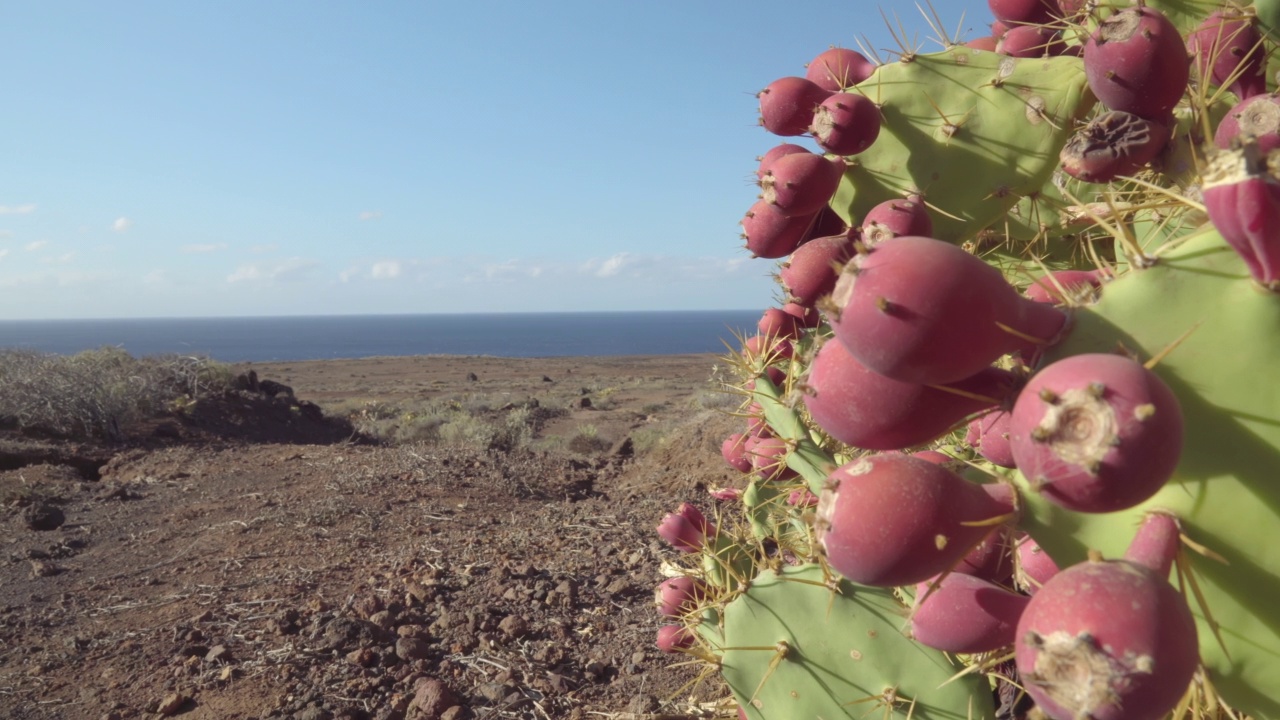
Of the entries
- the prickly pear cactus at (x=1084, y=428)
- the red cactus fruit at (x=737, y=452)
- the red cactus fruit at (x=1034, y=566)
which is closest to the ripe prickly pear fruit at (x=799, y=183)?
the prickly pear cactus at (x=1084, y=428)

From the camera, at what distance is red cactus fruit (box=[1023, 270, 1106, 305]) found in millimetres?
1030

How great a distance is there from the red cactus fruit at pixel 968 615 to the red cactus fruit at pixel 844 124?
3.16 ft

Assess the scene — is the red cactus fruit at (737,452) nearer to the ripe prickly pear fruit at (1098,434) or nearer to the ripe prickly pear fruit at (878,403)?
the ripe prickly pear fruit at (878,403)

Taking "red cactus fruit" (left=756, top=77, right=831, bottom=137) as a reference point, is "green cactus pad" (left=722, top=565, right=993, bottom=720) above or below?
below

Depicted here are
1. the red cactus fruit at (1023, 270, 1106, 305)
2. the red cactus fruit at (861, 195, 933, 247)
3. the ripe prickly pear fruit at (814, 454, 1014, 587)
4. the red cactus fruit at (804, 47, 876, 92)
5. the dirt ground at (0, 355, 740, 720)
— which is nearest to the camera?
the ripe prickly pear fruit at (814, 454, 1014, 587)

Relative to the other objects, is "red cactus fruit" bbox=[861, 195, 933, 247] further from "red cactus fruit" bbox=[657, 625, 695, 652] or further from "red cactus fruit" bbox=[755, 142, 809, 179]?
"red cactus fruit" bbox=[657, 625, 695, 652]

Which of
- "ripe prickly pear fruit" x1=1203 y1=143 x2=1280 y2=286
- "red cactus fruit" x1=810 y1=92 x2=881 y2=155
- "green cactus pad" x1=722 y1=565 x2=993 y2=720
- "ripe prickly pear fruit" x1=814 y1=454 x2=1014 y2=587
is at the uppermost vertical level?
"red cactus fruit" x1=810 y1=92 x2=881 y2=155

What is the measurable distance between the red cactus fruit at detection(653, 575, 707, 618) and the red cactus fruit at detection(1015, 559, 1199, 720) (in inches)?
71.0

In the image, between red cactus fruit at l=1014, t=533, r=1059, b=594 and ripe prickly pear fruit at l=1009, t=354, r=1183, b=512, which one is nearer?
ripe prickly pear fruit at l=1009, t=354, r=1183, b=512

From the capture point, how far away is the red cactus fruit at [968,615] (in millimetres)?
1125

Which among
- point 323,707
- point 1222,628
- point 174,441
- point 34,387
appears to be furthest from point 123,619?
point 34,387

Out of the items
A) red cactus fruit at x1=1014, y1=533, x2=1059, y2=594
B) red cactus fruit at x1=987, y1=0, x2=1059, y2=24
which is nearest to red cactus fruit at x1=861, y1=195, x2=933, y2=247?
red cactus fruit at x1=1014, y1=533, x2=1059, y2=594

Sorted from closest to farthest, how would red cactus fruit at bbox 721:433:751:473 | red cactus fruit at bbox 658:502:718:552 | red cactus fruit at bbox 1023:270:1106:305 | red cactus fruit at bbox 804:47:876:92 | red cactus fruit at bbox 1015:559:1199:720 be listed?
1. red cactus fruit at bbox 1015:559:1199:720
2. red cactus fruit at bbox 1023:270:1106:305
3. red cactus fruit at bbox 804:47:876:92
4. red cactus fruit at bbox 658:502:718:552
5. red cactus fruit at bbox 721:433:751:473

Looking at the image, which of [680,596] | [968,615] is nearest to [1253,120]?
[968,615]
